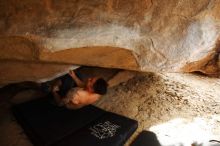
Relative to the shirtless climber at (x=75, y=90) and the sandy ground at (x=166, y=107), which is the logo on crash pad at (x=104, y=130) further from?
the shirtless climber at (x=75, y=90)

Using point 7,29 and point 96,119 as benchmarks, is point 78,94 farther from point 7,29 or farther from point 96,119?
point 7,29

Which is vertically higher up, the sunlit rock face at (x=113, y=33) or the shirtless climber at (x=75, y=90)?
the sunlit rock face at (x=113, y=33)

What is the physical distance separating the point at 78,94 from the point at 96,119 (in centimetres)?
29

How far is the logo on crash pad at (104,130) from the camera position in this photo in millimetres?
2246

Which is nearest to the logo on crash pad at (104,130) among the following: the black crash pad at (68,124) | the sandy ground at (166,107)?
the black crash pad at (68,124)

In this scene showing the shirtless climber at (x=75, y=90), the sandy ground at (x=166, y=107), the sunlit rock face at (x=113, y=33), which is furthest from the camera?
the shirtless climber at (x=75, y=90)

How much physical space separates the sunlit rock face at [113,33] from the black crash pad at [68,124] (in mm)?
374

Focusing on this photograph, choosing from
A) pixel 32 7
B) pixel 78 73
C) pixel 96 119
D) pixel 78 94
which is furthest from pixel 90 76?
pixel 32 7

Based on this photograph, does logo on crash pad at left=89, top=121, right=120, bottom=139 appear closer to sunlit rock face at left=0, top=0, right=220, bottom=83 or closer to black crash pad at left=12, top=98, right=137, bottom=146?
black crash pad at left=12, top=98, right=137, bottom=146

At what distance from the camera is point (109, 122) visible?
7.97 ft

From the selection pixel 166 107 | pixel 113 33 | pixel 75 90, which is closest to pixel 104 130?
pixel 75 90

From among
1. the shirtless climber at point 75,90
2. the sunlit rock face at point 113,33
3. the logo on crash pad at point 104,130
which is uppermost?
the sunlit rock face at point 113,33

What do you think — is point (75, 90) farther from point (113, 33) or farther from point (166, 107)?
point (166, 107)

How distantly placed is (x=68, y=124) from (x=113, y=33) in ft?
2.96
